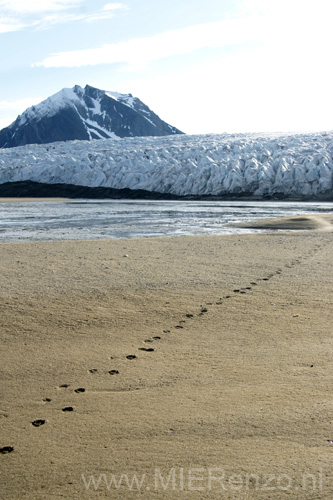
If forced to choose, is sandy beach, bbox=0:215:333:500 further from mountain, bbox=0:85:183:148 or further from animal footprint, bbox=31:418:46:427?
mountain, bbox=0:85:183:148

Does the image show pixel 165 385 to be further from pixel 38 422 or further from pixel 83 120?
pixel 83 120

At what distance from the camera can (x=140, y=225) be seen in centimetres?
1625

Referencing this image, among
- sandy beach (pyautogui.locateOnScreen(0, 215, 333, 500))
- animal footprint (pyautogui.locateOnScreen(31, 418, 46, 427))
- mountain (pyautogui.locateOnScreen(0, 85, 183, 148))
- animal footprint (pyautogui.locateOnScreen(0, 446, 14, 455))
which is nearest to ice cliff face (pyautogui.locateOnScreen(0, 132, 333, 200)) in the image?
sandy beach (pyautogui.locateOnScreen(0, 215, 333, 500))

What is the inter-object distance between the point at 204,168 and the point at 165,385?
33221 millimetres

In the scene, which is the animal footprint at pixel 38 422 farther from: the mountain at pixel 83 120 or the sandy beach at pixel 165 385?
the mountain at pixel 83 120

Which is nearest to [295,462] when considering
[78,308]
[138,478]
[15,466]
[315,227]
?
[138,478]

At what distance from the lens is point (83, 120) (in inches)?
4058

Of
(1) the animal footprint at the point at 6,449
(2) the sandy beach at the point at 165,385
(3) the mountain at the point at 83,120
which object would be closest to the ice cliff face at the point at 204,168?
(2) the sandy beach at the point at 165,385

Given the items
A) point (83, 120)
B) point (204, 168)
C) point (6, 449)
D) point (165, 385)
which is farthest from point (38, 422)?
point (83, 120)

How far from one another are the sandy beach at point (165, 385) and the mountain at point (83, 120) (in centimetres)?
9272

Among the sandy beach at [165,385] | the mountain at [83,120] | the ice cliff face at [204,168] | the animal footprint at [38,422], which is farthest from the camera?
the mountain at [83,120]

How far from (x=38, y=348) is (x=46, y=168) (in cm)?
3912

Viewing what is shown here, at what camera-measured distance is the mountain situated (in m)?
96.9

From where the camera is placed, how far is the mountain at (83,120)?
318 ft
